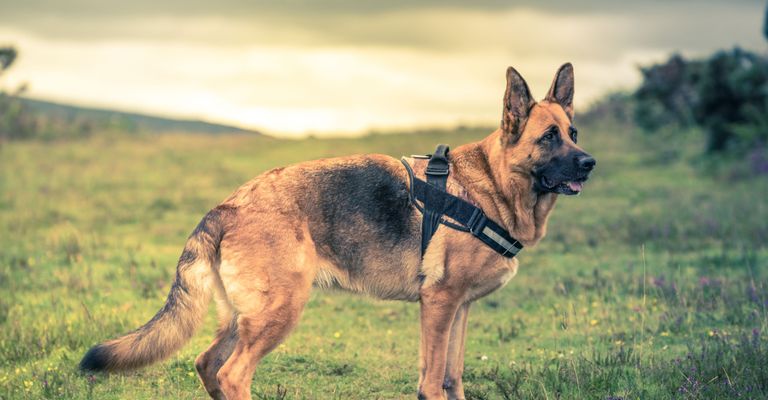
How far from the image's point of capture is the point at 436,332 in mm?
6727

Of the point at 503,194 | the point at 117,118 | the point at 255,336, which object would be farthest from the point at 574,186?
the point at 117,118

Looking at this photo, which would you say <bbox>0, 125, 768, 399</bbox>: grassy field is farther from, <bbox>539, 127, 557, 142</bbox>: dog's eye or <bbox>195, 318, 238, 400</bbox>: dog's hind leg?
<bbox>539, 127, 557, 142</bbox>: dog's eye

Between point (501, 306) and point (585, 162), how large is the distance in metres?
4.91

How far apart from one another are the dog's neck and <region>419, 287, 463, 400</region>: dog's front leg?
2.65 feet

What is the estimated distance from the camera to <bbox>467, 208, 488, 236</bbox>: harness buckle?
22.6 feet

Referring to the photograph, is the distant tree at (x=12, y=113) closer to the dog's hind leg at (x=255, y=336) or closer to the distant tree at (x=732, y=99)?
the distant tree at (x=732, y=99)

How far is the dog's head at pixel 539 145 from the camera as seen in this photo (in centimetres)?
675

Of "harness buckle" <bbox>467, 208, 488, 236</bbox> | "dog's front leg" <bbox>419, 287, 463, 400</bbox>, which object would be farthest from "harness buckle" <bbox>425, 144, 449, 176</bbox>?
"dog's front leg" <bbox>419, 287, 463, 400</bbox>

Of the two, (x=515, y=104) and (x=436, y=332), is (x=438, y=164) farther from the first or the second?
(x=436, y=332)

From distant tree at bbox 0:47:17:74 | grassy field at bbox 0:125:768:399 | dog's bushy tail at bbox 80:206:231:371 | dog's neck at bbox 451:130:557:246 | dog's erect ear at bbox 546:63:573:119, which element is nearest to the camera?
dog's bushy tail at bbox 80:206:231:371

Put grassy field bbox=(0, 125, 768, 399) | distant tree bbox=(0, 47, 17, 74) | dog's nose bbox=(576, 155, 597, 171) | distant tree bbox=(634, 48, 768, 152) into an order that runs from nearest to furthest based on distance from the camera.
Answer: dog's nose bbox=(576, 155, 597, 171) < grassy field bbox=(0, 125, 768, 399) < distant tree bbox=(634, 48, 768, 152) < distant tree bbox=(0, 47, 17, 74)

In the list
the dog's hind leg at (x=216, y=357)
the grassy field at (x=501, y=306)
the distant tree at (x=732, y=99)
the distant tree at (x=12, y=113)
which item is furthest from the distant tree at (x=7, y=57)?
the dog's hind leg at (x=216, y=357)

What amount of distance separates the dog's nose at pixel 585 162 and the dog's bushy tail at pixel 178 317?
9.33ft

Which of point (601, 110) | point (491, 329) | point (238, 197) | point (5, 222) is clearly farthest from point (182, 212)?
point (601, 110)
